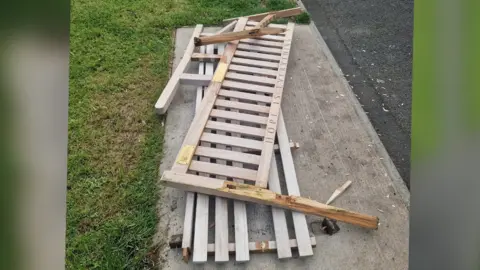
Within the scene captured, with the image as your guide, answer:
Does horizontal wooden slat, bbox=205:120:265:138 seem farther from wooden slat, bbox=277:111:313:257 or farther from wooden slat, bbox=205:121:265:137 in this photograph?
wooden slat, bbox=277:111:313:257

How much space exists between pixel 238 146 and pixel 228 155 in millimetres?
116

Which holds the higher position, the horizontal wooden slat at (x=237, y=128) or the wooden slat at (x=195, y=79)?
the wooden slat at (x=195, y=79)

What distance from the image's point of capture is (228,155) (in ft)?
8.68

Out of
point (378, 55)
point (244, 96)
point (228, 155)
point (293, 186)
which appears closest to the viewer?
point (293, 186)

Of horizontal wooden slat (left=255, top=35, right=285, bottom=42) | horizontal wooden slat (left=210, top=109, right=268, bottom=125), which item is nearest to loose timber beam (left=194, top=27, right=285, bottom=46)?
horizontal wooden slat (left=255, top=35, right=285, bottom=42)

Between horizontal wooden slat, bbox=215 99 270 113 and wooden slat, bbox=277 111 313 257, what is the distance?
0.44ft

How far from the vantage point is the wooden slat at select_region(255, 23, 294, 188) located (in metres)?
2.52

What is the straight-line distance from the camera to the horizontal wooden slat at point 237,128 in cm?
283

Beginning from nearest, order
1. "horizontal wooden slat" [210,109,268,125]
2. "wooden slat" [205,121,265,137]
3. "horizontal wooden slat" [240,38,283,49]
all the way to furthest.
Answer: "wooden slat" [205,121,265,137]
"horizontal wooden slat" [210,109,268,125]
"horizontal wooden slat" [240,38,283,49]

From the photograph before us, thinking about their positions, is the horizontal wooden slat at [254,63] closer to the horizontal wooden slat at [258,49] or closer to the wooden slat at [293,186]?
the horizontal wooden slat at [258,49]

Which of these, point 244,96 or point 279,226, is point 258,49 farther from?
point 279,226

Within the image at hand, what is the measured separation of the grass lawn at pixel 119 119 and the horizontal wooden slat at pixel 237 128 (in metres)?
0.37

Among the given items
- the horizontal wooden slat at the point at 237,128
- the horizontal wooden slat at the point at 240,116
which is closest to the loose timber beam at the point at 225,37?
the horizontal wooden slat at the point at 240,116
